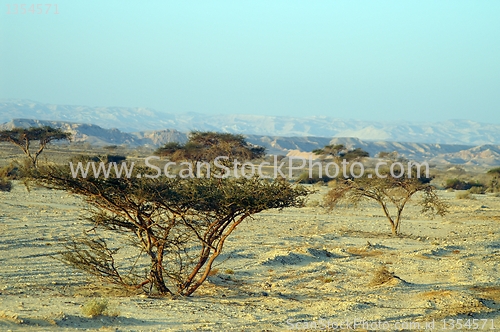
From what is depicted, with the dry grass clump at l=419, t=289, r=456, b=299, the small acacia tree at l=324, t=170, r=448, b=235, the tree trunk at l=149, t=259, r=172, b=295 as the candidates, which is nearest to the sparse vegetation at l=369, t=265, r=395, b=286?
the dry grass clump at l=419, t=289, r=456, b=299

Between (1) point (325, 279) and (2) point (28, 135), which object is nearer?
(1) point (325, 279)

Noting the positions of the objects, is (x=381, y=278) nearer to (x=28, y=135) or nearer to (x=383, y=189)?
(x=383, y=189)

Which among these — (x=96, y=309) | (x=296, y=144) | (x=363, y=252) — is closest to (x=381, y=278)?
(x=363, y=252)

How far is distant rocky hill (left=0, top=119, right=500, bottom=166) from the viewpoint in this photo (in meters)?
147

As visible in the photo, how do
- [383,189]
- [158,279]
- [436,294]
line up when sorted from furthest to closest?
1. [383,189]
2. [436,294]
3. [158,279]

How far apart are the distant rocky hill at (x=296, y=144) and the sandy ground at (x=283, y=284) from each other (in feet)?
402

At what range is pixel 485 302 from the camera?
10.9 metres

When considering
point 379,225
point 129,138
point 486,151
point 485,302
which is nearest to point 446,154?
point 486,151

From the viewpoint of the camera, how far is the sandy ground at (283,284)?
8.96m

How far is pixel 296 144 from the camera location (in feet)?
532

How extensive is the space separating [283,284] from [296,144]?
493 ft

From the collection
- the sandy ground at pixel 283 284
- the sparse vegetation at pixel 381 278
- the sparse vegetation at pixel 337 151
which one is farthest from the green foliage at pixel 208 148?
the sparse vegetation at pixel 381 278

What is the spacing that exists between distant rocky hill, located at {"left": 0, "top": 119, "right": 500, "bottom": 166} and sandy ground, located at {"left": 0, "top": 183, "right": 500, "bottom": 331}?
122 metres

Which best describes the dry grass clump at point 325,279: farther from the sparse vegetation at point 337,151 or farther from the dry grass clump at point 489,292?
the sparse vegetation at point 337,151
